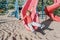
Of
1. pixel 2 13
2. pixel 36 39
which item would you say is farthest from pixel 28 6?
pixel 2 13

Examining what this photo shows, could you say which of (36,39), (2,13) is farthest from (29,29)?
(2,13)

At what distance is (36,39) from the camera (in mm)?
6129

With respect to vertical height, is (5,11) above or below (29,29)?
below

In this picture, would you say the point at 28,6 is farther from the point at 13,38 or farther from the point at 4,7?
the point at 4,7

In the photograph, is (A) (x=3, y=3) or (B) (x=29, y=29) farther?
(A) (x=3, y=3)

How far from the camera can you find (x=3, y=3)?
14.4 meters

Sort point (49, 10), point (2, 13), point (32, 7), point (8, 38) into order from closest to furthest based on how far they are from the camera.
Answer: point (8, 38) → point (32, 7) → point (49, 10) → point (2, 13)

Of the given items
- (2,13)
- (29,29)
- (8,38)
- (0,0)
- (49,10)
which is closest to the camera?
(8,38)

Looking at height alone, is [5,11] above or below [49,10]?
below

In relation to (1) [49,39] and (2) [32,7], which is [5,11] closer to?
(2) [32,7]

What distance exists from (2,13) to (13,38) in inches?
302

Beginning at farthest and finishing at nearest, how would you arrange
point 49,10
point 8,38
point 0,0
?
point 0,0, point 49,10, point 8,38

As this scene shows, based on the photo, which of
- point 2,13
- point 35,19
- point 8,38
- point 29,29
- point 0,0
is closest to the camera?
point 8,38

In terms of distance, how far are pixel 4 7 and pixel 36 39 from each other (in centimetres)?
866
